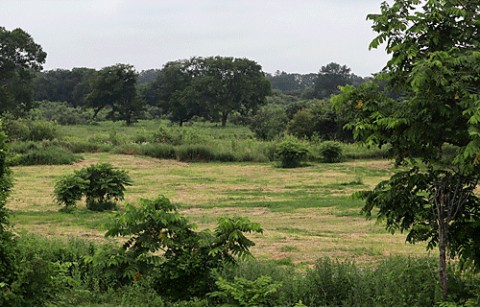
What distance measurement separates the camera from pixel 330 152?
1391 inches

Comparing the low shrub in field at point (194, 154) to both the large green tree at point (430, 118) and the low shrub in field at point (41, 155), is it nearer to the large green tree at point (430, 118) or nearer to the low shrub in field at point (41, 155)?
the low shrub in field at point (41, 155)

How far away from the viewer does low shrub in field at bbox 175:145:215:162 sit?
1418 inches

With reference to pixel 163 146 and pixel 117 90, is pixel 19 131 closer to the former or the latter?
pixel 163 146

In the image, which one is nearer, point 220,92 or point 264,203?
point 264,203

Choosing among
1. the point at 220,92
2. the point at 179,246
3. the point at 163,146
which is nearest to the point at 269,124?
the point at 220,92

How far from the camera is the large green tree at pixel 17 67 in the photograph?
1895 inches

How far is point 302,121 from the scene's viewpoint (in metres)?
47.2

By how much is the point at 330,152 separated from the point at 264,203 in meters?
17.6

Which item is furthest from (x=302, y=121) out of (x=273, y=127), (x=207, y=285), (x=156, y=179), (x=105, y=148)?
(x=207, y=285)

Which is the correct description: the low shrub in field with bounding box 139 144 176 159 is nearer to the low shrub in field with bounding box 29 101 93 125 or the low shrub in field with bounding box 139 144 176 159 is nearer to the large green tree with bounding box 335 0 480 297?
the low shrub in field with bounding box 29 101 93 125

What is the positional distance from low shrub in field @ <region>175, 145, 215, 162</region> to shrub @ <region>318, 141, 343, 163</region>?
24.3 feet

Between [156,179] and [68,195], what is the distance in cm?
1002

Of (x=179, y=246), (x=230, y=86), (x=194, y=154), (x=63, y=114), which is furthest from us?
(x=63, y=114)

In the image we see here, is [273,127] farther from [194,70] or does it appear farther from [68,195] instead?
[68,195]
